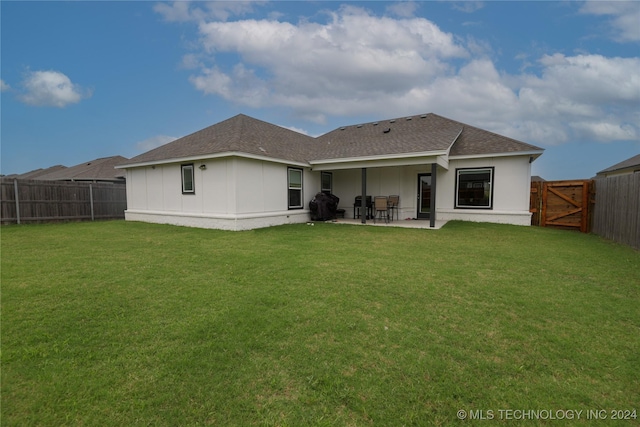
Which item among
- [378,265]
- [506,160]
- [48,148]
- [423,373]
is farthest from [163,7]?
[48,148]

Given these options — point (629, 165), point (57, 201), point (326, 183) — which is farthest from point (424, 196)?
point (629, 165)

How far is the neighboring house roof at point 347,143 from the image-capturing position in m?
10.6

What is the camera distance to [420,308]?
3434 millimetres

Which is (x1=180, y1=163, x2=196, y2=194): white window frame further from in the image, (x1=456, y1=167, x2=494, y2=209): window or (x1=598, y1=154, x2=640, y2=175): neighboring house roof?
(x1=598, y1=154, x2=640, y2=175): neighboring house roof

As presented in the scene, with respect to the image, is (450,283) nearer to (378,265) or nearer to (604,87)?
(378,265)

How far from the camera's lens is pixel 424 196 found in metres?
12.8

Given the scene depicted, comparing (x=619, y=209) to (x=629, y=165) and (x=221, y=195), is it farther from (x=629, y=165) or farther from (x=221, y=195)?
(x=629, y=165)

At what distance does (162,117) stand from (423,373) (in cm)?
1807

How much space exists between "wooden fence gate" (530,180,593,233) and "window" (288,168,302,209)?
953 centimetres

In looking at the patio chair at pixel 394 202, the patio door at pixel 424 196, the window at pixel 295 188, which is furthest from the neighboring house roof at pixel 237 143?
the patio door at pixel 424 196

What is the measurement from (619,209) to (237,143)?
39.0ft

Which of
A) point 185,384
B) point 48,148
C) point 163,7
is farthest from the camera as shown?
point 48,148

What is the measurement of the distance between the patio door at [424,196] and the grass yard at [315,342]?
7.46 m

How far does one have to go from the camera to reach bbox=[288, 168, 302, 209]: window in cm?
1215
